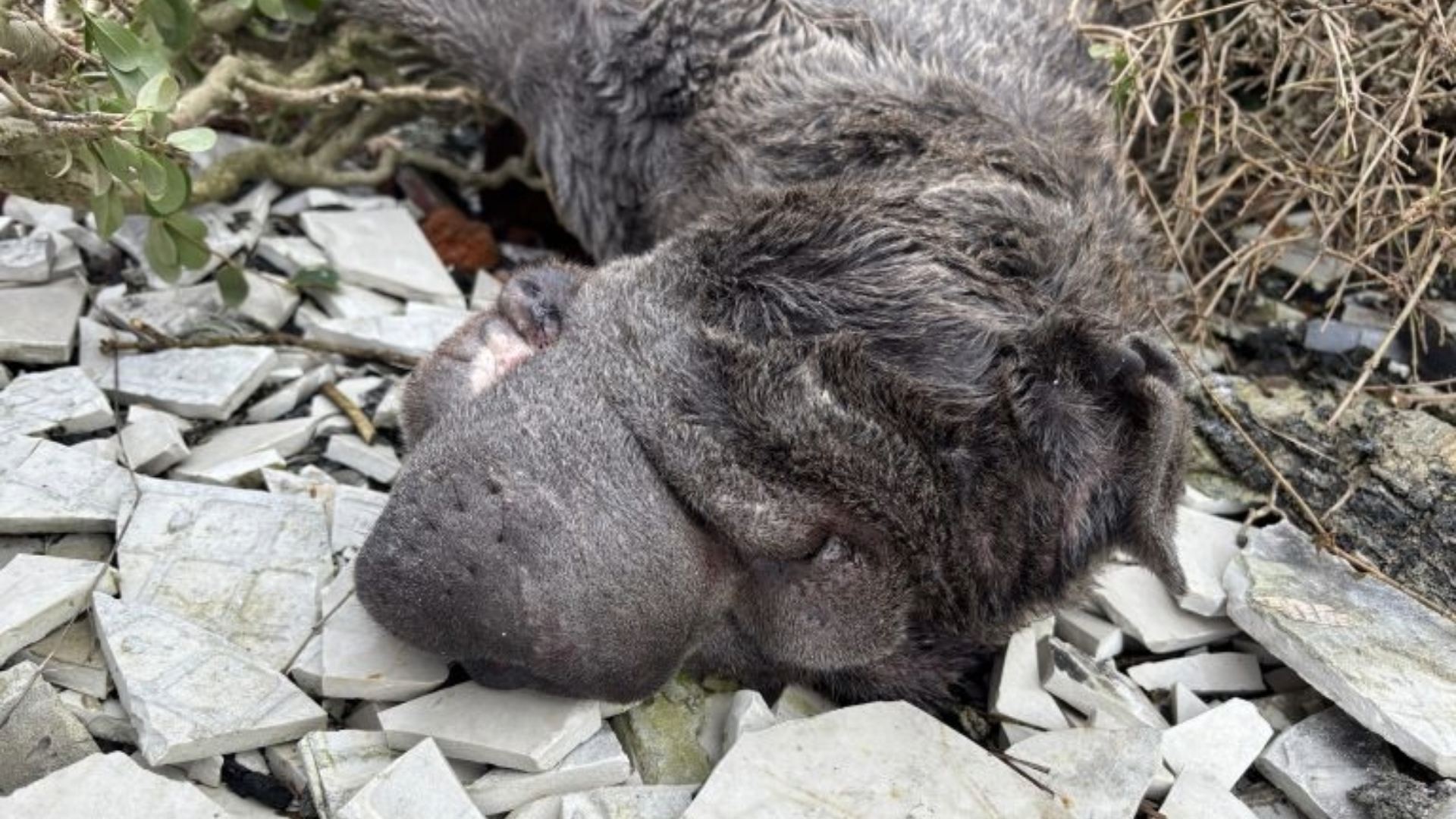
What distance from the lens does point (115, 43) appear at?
279 cm

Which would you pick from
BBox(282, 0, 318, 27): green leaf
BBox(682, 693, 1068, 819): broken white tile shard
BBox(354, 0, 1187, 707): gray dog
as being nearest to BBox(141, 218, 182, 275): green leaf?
BBox(282, 0, 318, 27): green leaf

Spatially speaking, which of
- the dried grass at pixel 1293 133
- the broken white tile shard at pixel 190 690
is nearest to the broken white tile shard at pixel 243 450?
the broken white tile shard at pixel 190 690

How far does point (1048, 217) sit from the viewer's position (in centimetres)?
276

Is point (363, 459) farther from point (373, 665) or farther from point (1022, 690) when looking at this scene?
point (1022, 690)

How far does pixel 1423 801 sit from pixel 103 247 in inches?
126

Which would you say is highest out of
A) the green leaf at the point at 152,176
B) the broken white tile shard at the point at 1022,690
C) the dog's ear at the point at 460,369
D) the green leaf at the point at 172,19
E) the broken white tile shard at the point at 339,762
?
the green leaf at the point at 172,19

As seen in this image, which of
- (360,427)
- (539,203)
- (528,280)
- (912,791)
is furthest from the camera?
(539,203)

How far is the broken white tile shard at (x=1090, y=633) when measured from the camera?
2980mm

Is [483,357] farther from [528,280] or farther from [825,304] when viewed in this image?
[825,304]

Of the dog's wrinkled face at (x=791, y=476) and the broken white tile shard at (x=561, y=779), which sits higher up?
the dog's wrinkled face at (x=791, y=476)

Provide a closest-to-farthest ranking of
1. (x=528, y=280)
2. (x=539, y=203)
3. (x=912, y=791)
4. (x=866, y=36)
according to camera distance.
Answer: (x=912, y=791)
(x=528, y=280)
(x=866, y=36)
(x=539, y=203)

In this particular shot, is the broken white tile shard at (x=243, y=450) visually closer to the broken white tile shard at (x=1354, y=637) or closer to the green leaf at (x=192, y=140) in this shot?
the green leaf at (x=192, y=140)

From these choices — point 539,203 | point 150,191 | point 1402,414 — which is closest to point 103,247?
point 150,191

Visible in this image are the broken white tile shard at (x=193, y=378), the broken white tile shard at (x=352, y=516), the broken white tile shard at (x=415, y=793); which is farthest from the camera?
the broken white tile shard at (x=193, y=378)
